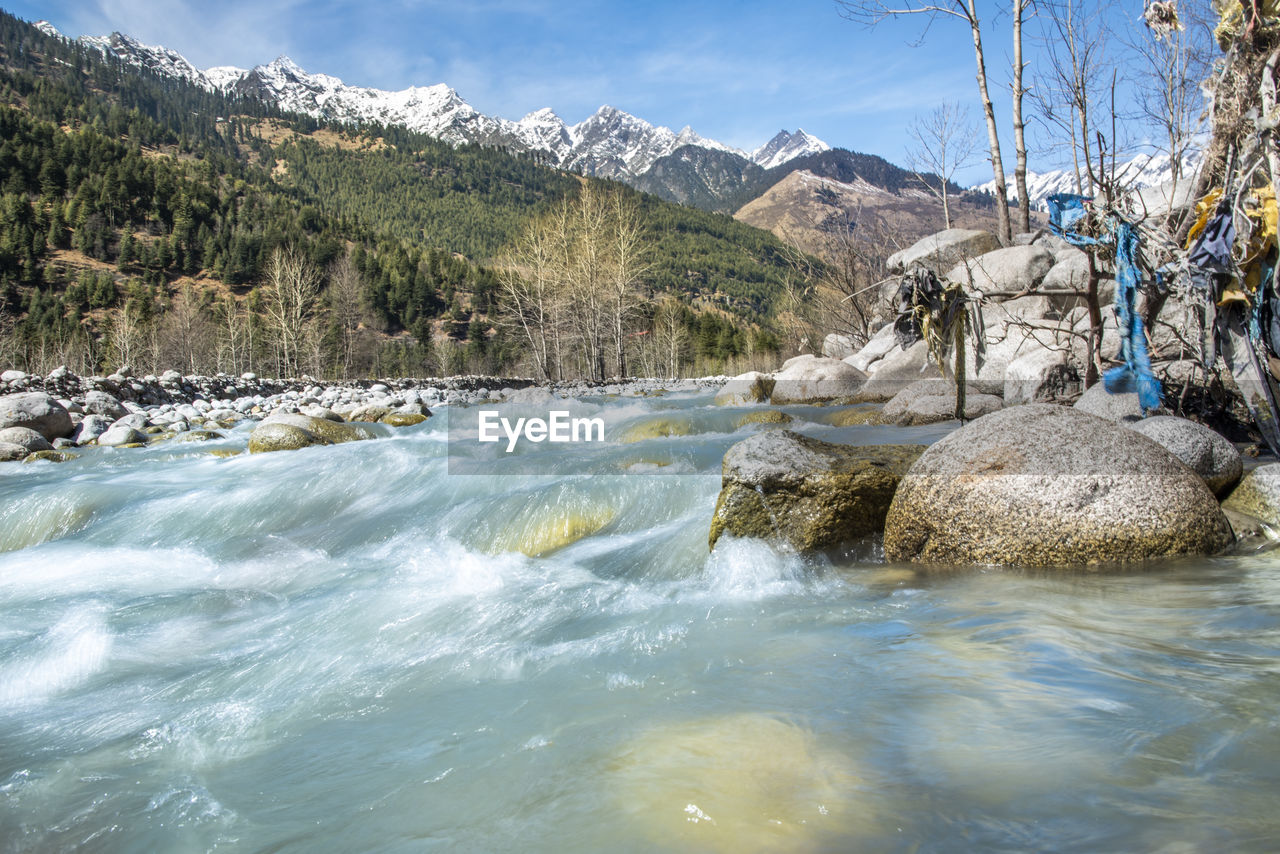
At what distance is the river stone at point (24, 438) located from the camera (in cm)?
1152

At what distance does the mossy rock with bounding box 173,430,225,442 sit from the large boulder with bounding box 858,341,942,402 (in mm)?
12808

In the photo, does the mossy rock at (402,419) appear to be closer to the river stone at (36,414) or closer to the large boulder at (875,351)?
the river stone at (36,414)

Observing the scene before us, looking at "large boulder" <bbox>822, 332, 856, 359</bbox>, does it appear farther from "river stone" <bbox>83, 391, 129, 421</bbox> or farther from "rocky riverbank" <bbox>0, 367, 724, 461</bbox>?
"river stone" <bbox>83, 391, 129, 421</bbox>

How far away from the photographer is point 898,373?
13875 millimetres

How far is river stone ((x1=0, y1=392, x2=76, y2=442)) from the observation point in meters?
12.4

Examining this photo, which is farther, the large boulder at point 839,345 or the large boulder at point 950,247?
the large boulder at point 839,345

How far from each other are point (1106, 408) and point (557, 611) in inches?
202

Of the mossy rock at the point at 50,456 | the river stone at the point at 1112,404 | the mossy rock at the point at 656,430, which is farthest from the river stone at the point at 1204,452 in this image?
the mossy rock at the point at 50,456

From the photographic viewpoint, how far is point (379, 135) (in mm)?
174250

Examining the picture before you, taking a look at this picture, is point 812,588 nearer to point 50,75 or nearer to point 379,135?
point 379,135

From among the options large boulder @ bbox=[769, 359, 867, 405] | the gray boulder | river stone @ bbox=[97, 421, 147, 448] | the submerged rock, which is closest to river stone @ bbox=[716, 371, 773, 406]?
large boulder @ bbox=[769, 359, 867, 405]

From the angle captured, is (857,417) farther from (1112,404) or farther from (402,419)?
(402,419)

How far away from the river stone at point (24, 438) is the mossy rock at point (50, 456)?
284 mm

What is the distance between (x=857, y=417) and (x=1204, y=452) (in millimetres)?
5730
